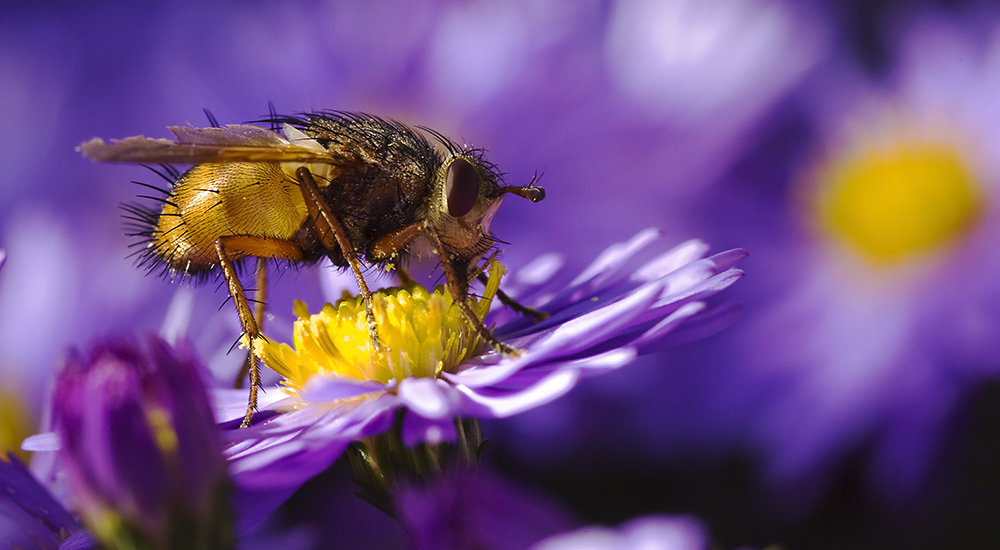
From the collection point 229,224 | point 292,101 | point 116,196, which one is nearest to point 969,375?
point 229,224

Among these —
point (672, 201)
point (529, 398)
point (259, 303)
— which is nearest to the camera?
point (529, 398)

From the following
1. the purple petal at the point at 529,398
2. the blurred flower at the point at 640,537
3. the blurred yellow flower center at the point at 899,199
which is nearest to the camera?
the blurred flower at the point at 640,537

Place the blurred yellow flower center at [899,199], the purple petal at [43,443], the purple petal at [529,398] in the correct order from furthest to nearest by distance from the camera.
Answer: the blurred yellow flower center at [899,199], the purple petal at [43,443], the purple petal at [529,398]

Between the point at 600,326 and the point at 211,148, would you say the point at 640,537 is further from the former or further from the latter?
the point at 211,148

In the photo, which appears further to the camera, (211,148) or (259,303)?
(259,303)

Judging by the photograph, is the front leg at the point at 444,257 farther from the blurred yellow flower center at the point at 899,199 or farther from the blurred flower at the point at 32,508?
the blurred yellow flower center at the point at 899,199

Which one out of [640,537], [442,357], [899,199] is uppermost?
[899,199]

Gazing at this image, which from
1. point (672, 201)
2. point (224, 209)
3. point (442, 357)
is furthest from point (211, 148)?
point (672, 201)

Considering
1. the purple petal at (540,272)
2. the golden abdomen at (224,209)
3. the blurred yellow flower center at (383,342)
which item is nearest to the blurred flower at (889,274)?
the purple petal at (540,272)
